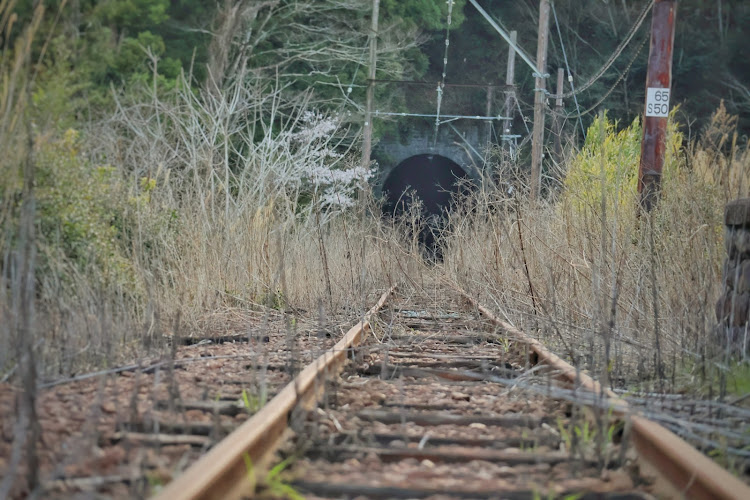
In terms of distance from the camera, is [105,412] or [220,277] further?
[220,277]

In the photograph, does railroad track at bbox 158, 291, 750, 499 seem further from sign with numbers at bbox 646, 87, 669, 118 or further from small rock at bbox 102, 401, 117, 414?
sign with numbers at bbox 646, 87, 669, 118

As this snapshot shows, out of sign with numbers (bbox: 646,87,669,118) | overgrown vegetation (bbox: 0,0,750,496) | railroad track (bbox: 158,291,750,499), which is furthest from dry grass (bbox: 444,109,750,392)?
sign with numbers (bbox: 646,87,669,118)

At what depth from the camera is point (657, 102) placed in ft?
32.0

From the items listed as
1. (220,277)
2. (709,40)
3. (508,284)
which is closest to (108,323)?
(220,277)

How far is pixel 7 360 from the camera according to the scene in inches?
149

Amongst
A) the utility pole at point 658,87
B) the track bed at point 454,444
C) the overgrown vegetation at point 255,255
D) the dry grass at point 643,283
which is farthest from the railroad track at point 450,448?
the utility pole at point 658,87

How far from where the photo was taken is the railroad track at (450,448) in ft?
7.72

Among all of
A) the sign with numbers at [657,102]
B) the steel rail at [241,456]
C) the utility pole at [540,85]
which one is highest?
the utility pole at [540,85]

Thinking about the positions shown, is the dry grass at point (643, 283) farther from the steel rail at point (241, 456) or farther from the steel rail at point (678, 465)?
the steel rail at point (241, 456)

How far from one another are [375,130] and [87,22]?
14239 mm

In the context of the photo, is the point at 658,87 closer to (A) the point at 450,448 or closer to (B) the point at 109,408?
(A) the point at 450,448

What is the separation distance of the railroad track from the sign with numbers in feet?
19.6

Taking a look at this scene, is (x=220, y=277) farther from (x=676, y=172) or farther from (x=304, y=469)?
(x=304, y=469)

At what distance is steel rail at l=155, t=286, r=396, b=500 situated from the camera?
6.70ft
